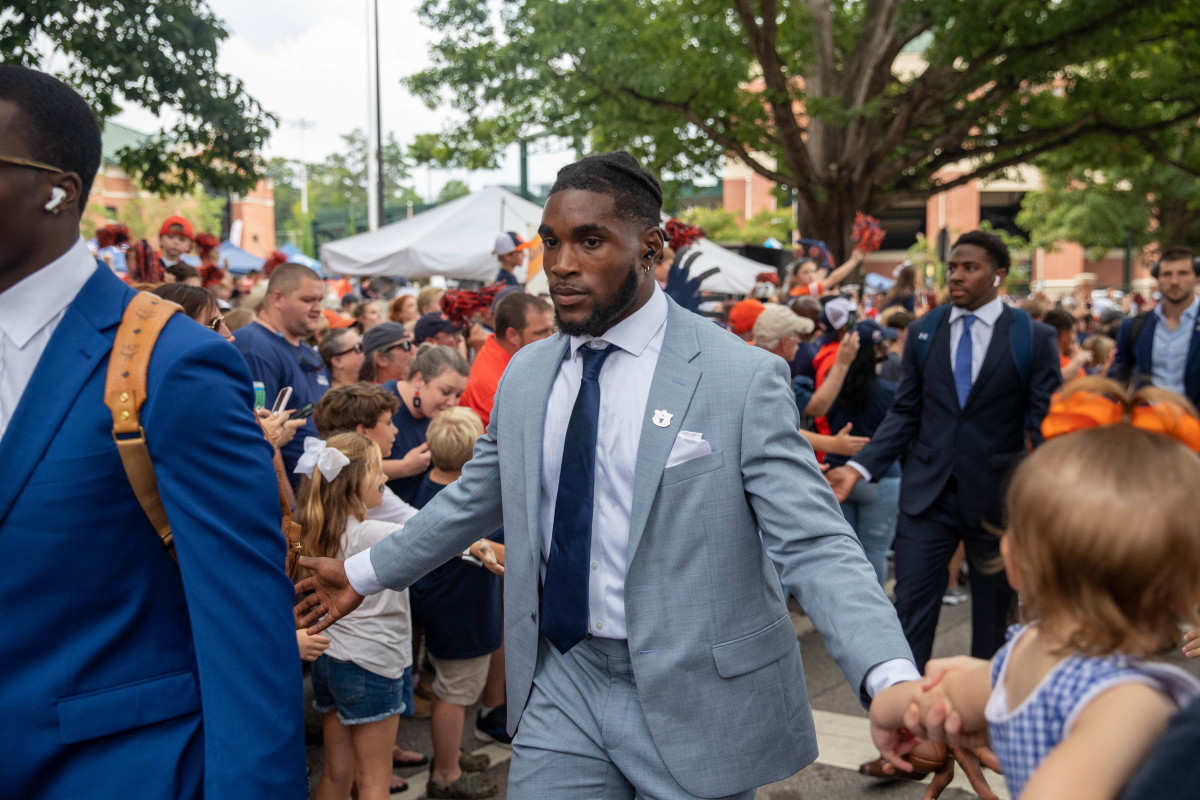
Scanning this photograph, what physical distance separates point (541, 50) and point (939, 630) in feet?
32.9

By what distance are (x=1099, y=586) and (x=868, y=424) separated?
4.97 m

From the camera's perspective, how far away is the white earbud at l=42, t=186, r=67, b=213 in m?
1.89

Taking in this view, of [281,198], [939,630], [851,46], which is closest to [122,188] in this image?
[281,198]

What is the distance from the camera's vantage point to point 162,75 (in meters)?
7.57

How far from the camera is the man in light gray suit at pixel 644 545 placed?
2457 millimetres

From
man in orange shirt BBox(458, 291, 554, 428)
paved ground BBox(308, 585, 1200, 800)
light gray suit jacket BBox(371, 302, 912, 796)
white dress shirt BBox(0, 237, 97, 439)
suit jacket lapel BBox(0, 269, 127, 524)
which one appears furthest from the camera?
man in orange shirt BBox(458, 291, 554, 428)

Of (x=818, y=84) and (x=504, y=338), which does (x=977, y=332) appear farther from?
(x=818, y=84)


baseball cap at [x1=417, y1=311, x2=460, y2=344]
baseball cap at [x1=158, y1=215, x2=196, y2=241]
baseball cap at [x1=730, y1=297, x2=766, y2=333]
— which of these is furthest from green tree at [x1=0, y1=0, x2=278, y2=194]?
baseball cap at [x1=730, y1=297, x2=766, y2=333]

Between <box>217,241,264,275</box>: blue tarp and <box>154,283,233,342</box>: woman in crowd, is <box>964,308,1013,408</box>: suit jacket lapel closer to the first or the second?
<box>154,283,233,342</box>: woman in crowd

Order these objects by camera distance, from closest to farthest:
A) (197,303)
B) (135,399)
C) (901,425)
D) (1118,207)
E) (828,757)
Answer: (135,399)
(197,303)
(828,757)
(901,425)
(1118,207)

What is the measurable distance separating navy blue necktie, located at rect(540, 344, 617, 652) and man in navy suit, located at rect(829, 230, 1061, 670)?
2599 mm

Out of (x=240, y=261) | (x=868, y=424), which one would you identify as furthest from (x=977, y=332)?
(x=240, y=261)

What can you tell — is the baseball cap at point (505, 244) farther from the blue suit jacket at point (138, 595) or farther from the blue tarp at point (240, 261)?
the blue tarp at point (240, 261)

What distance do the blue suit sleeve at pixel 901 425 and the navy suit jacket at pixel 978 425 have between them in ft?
0.04
